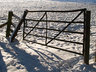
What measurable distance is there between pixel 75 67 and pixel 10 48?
2786 millimetres

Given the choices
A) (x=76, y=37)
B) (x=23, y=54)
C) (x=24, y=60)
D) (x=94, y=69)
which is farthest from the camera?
(x=76, y=37)

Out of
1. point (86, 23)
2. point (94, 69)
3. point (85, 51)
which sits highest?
point (86, 23)

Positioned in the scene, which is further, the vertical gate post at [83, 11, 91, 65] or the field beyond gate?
the field beyond gate

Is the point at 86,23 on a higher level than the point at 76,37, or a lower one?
higher

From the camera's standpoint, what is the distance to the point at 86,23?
4473mm

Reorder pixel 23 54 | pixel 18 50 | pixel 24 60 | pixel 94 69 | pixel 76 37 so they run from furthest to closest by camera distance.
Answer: pixel 76 37, pixel 18 50, pixel 23 54, pixel 24 60, pixel 94 69

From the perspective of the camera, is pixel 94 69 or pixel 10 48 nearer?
pixel 94 69

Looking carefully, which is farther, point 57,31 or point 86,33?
point 57,31

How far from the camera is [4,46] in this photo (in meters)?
6.34

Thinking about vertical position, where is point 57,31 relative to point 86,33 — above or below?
below

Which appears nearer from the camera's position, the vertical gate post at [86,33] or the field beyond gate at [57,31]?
the vertical gate post at [86,33]

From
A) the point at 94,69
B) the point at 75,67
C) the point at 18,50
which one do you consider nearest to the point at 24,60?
the point at 18,50

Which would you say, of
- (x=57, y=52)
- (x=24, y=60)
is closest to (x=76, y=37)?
(x=57, y=52)

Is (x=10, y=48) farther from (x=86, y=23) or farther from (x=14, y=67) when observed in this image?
(x=86, y=23)
